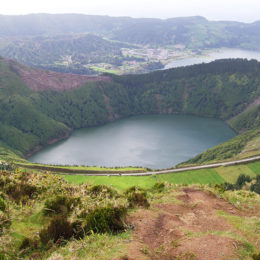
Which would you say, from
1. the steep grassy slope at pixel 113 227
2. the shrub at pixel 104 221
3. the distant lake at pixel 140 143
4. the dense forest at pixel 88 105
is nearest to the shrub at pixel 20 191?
the steep grassy slope at pixel 113 227

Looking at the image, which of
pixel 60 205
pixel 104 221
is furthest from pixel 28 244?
pixel 60 205

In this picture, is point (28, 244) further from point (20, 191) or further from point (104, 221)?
point (20, 191)

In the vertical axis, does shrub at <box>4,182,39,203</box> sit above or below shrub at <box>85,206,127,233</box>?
below

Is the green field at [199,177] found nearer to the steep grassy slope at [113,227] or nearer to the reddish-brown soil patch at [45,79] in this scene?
the steep grassy slope at [113,227]

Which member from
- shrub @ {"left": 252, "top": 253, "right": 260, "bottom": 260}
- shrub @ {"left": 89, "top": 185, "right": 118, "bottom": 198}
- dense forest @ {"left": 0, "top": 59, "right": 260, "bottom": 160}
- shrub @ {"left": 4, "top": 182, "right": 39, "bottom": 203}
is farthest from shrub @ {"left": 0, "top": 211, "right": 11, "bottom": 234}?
dense forest @ {"left": 0, "top": 59, "right": 260, "bottom": 160}

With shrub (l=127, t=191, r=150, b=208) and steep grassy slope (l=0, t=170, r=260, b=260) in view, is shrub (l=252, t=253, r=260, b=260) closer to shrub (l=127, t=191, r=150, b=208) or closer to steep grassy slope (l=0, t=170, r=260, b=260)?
steep grassy slope (l=0, t=170, r=260, b=260)

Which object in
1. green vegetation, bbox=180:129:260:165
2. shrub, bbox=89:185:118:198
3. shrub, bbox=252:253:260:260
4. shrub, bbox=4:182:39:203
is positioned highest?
shrub, bbox=252:253:260:260

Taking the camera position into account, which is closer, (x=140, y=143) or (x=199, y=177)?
(x=199, y=177)
